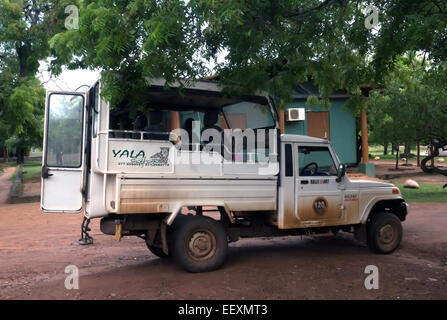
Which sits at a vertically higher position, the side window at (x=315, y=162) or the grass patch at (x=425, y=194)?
the side window at (x=315, y=162)

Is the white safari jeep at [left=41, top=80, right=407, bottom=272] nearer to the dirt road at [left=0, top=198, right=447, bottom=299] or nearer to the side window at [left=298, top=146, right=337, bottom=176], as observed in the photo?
the side window at [left=298, top=146, right=337, bottom=176]

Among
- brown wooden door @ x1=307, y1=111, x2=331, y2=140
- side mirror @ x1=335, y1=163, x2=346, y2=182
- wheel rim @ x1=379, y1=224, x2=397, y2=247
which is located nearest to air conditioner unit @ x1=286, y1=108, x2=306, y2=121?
brown wooden door @ x1=307, y1=111, x2=331, y2=140

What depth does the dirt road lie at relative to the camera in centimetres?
538

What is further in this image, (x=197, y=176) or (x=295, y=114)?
(x=295, y=114)

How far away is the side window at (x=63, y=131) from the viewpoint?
634cm

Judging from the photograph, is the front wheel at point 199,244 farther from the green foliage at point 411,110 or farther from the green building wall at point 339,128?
the green building wall at point 339,128

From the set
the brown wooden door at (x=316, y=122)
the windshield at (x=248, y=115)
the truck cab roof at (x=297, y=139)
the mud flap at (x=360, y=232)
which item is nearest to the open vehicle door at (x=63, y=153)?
the windshield at (x=248, y=115)

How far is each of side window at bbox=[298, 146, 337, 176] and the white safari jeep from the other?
2 cm

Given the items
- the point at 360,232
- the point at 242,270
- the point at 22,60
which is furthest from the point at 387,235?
the point at 22,60

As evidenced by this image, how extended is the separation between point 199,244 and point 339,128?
588 inches

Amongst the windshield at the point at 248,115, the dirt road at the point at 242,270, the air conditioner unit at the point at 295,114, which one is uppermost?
the air conditioner unit at the point at 295,114

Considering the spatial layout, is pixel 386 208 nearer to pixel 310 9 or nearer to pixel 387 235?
pixel 387 235

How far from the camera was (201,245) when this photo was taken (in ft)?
19.9

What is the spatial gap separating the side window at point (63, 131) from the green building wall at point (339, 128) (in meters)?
13.7
